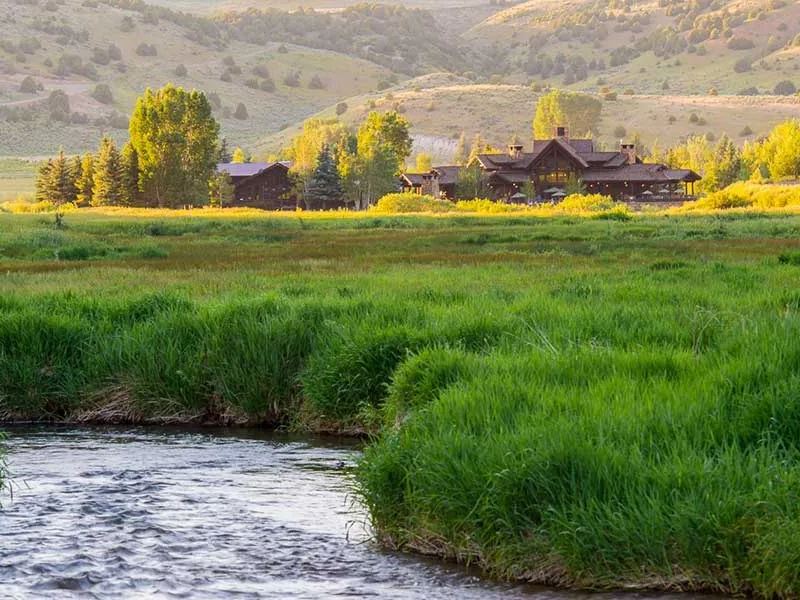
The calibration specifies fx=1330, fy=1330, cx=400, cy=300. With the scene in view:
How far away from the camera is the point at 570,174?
143500 millimetres

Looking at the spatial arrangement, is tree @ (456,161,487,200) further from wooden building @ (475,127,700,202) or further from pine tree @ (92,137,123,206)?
pine tree @ (92,137,123,206)

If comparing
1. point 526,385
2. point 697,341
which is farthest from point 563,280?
point 526,385

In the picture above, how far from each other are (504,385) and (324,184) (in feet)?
431

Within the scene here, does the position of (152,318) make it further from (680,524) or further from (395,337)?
(680,524)

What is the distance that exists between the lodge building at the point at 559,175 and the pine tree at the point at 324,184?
1028cm

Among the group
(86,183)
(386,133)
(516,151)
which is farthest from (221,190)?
(516,151)

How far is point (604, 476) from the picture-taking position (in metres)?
9.75

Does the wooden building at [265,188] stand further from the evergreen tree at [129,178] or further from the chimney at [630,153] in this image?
the chimney at [630,153]

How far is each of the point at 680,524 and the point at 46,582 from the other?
4.75 m

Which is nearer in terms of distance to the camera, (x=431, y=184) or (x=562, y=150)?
(x=562, y=150)

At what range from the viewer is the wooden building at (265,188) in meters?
148

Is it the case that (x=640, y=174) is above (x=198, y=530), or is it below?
above

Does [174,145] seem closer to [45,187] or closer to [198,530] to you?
[45,187]

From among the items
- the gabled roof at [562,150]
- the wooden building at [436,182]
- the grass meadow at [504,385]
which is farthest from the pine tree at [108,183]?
the grass meadow at [504,385]
